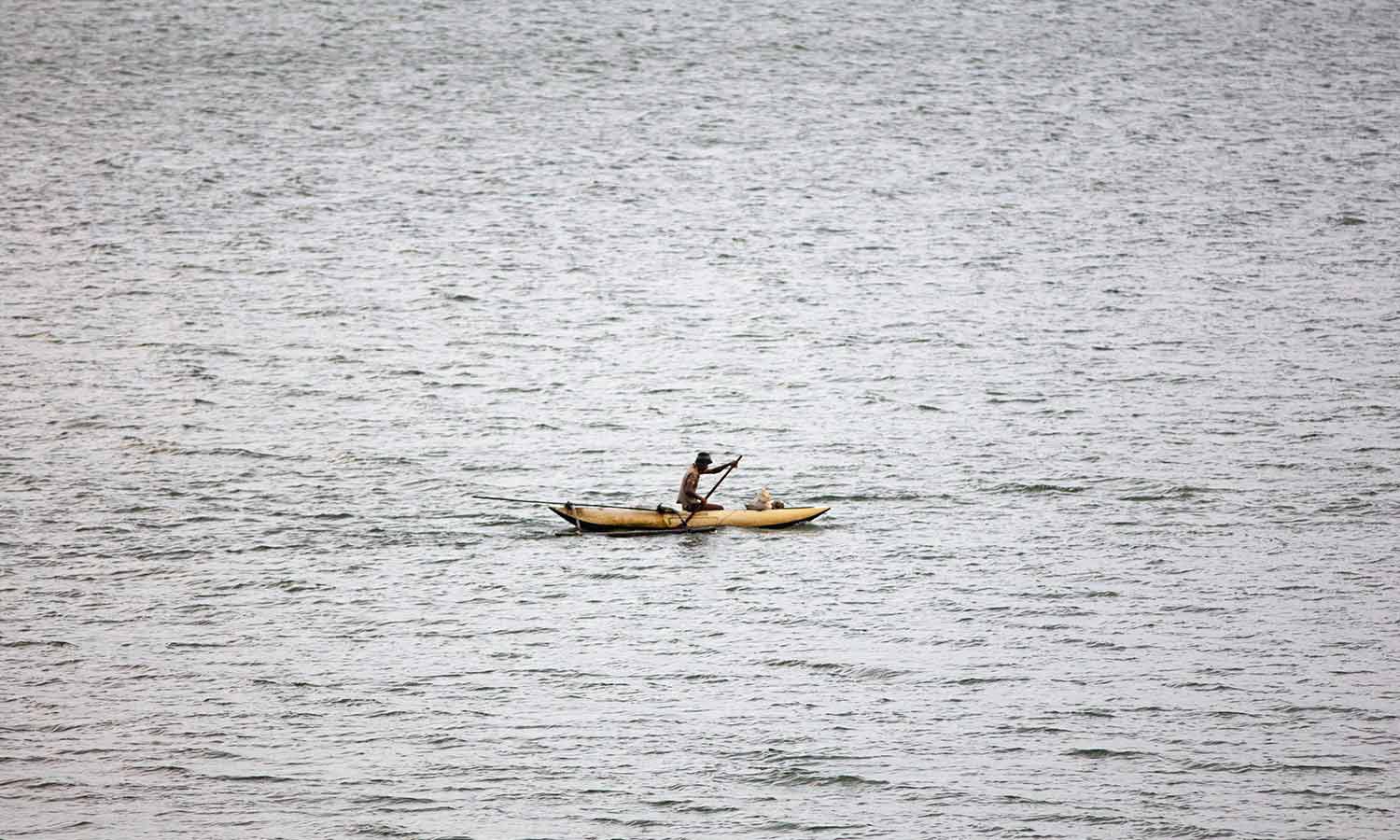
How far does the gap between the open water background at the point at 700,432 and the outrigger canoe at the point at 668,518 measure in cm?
38

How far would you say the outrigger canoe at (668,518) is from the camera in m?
28.8

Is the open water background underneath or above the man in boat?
underneath

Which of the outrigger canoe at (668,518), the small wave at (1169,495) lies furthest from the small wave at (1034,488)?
the outrigger canoe at (668,518)

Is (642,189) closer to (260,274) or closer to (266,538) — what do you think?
(260,274)

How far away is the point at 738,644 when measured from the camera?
2495 centimetres

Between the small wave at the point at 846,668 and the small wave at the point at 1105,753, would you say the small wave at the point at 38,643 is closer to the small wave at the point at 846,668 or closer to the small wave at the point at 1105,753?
the small wave at the point at 846,668

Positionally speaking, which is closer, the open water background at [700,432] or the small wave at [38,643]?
the open water background at [700,432]

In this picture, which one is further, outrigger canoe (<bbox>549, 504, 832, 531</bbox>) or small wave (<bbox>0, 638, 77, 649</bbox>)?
outrigger canoe (<bbox>549, 504, 832, 531</bbox>)

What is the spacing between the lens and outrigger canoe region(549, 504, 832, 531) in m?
28.8

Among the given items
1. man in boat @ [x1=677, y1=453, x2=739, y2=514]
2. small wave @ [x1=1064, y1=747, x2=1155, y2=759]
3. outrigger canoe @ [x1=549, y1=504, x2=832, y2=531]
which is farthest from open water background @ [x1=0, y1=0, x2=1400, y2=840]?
man in boat @ [x1=677, y1=453, x2=739, y2=514]

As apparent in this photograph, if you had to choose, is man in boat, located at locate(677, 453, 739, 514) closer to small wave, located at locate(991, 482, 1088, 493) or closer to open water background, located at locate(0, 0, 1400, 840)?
open water background, located at locate(0, 0, 1400, 840)

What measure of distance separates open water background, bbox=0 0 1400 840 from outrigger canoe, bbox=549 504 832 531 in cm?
38

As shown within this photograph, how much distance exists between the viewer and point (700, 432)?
37.3m

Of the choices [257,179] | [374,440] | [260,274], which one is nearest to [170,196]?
[257,179]
